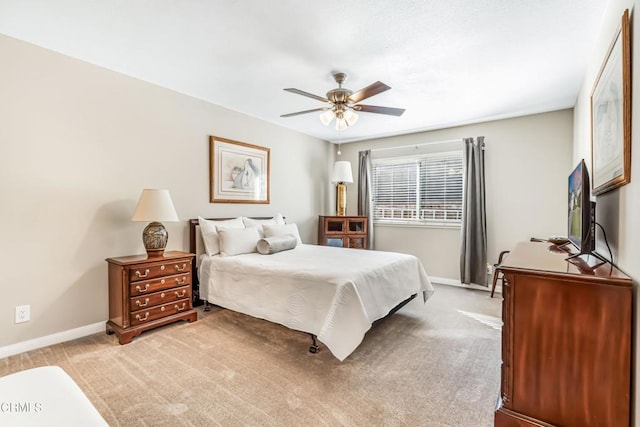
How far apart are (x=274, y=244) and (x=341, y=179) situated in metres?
2.15

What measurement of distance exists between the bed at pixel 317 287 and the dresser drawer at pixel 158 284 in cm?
33

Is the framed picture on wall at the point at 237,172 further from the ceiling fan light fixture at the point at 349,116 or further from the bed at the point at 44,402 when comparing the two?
the bed at the point at 44,402

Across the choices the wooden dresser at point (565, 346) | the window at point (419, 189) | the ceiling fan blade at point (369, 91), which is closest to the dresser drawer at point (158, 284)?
the ceiling fan blade at point (369, 91)

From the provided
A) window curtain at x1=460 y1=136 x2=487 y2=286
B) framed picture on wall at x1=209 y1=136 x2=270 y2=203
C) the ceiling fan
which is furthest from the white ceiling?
window curtain at x1=460 y1=136 x2=487 y2=286

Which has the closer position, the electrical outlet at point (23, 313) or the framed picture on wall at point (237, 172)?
the electrical outlet at point (23, 313)

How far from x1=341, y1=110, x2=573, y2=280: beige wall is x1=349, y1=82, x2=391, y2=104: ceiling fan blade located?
2.63m

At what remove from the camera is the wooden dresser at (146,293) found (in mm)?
2674

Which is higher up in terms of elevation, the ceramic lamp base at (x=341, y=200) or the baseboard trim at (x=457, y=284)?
the ceramic lamp base at (x=341, y=200)

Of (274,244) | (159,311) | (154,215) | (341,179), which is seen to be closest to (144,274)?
(159,311)

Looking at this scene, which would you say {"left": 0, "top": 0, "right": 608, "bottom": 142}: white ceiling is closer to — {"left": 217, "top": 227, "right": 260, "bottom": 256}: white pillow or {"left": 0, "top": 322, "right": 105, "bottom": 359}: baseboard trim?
{"left": 217, "top": 227, "right": 260, "bottom": 256}: white pillow

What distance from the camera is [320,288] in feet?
7.97

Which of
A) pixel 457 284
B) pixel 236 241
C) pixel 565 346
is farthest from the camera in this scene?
pixel 457 284

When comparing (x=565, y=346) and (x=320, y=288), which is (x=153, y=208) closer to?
(x=320, y=288)

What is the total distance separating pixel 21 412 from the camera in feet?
2.94
